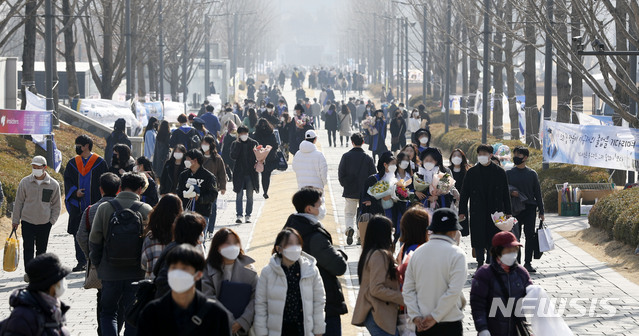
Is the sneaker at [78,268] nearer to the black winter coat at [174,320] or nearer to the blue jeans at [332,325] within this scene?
the blue jeans at [332,325]

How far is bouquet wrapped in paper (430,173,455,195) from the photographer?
1312 cm

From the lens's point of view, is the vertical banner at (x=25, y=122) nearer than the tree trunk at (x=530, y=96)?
Yes

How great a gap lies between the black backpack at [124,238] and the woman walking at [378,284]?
205 cm

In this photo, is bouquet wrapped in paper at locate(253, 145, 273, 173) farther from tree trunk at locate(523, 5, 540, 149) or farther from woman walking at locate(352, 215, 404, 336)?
tree trunk at locate(523, 5, 540, 149)

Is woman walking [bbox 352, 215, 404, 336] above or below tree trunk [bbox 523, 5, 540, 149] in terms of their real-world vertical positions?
below

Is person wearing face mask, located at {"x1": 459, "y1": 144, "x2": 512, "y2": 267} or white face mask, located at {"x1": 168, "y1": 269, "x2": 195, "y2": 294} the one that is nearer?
white face mask, located at {"x1": 168, "y1": 269, "x2": 195, "y2": 294}

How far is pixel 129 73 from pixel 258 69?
102 metres

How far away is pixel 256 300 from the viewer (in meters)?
7.31

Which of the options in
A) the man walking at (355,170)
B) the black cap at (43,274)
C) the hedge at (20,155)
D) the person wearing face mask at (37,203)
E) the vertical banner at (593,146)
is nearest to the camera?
the black cap at (43,274)

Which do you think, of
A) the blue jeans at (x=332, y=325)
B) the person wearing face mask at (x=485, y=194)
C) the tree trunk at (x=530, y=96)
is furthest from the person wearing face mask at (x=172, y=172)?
the tree trunk at (x=530, y=96)

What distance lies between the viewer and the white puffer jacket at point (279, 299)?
7312 mm

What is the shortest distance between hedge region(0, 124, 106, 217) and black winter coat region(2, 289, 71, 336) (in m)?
12.0

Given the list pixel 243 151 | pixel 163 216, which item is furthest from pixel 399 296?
pixel 243 151

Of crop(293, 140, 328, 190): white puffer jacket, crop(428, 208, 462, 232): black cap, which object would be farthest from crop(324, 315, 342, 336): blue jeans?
crop(293, 140, 328, 190): white puffer jacket
